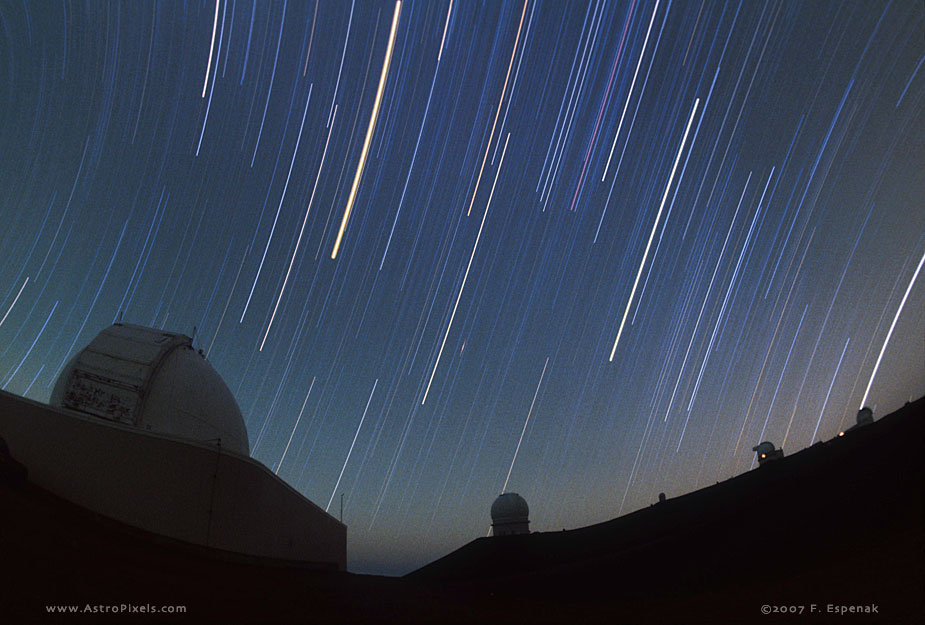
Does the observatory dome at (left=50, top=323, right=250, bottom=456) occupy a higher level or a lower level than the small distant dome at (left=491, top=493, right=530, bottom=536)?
higher

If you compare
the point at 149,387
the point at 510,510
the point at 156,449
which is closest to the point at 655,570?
the point at 156,449

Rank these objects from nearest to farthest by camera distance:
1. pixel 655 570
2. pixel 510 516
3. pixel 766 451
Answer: pixel 655 570, pixel 766 451, pixel 510 516

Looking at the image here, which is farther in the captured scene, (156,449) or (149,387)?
(149,387)

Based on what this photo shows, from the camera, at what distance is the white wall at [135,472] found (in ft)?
31.4

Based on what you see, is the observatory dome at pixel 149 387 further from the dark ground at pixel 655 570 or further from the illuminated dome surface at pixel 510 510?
the illuminated dome surface at pixel 510 510

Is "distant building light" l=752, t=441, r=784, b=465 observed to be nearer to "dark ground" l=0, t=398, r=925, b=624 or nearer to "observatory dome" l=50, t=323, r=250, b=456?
"dark ground" l=0, t=398, r=925, b=624

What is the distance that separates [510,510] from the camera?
22062 millimetres

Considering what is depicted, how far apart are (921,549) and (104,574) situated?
8.02 meters

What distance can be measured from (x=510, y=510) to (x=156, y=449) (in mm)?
15879

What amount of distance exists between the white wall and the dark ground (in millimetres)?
1426

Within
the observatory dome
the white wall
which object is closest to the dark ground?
the white wall

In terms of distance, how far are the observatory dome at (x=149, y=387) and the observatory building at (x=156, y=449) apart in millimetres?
27

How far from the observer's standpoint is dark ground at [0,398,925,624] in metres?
4.38

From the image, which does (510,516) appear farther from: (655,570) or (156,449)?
(156,449)
